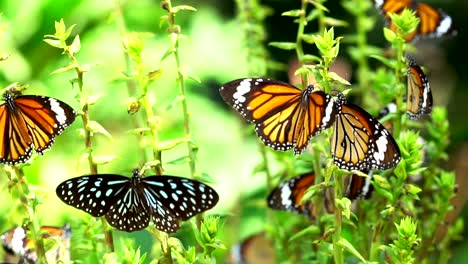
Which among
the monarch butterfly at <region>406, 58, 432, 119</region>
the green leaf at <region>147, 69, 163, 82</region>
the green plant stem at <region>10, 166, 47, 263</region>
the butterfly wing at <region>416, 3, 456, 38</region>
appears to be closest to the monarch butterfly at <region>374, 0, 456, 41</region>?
the butterfly wing at <region>416, 3, 456, 38</region>

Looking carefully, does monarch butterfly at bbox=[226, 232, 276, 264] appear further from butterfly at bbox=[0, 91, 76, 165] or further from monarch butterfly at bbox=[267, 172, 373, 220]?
butterfly at bbox=[0, 91, 76, 165]

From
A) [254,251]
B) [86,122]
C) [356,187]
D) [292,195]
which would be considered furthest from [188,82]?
[86,122]

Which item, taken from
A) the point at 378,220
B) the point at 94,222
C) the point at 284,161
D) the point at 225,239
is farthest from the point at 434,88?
the point at 94,222

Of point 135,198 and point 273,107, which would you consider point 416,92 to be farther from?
point 135,198

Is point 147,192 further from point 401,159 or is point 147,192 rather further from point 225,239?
point 225,239

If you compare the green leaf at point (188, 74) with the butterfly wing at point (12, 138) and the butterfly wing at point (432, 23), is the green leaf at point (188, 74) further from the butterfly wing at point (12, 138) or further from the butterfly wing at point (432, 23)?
the butterfly wing at point (432, 23)
